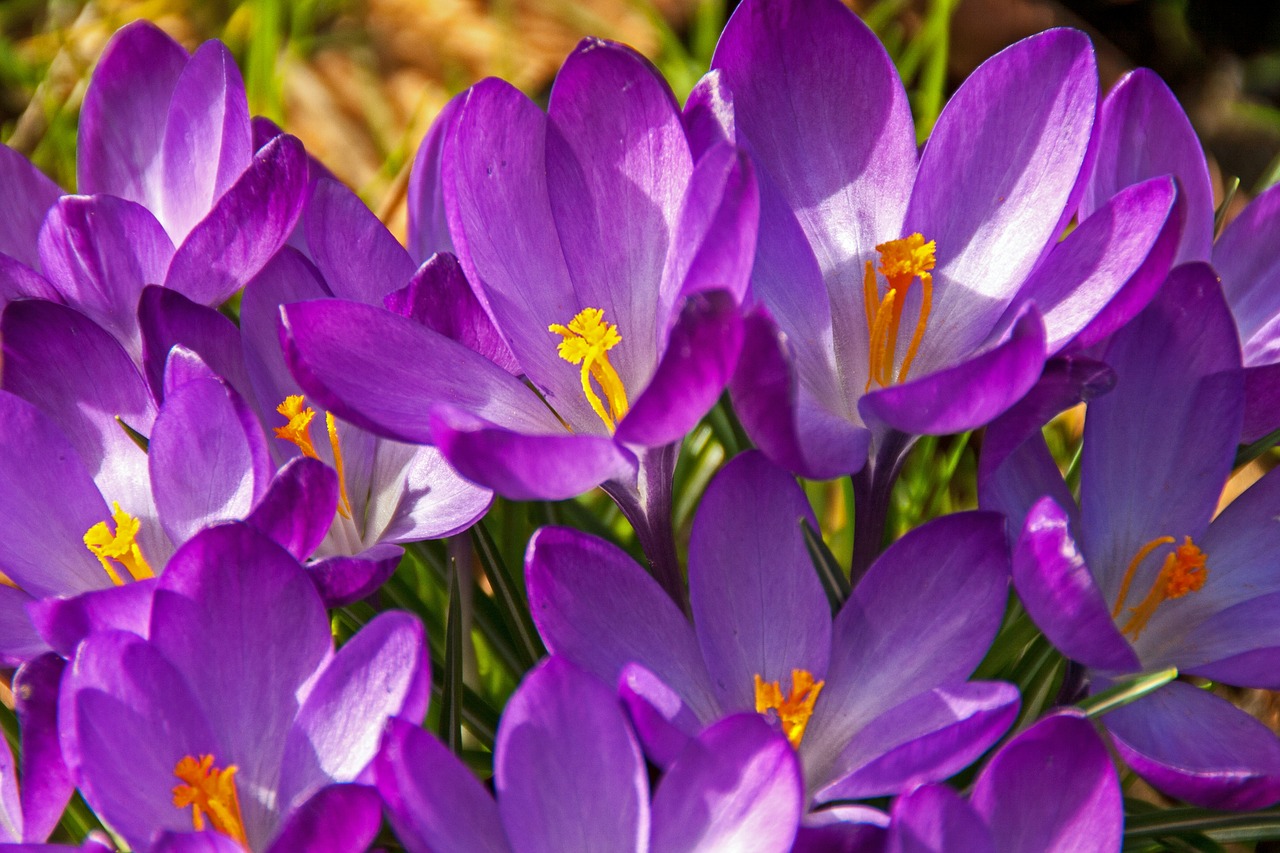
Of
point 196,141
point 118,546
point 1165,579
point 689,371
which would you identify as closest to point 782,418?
point 689,371

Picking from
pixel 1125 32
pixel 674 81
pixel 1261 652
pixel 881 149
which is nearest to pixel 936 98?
pixel 674 81

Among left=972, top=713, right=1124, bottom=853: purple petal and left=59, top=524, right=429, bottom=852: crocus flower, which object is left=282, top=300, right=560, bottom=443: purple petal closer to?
left=59, top=524, right=429, bottom=852: crocus flower

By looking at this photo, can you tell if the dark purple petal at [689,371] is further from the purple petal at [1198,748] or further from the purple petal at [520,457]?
the purple petal at [1198,748]

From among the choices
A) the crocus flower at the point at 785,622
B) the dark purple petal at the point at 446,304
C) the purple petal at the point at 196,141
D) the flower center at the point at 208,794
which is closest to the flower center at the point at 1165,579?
the crocus flower at the point at 785,622

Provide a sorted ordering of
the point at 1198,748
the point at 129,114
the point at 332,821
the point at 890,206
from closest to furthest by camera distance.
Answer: the point at 332,821
the point at 1198,748
the point at 890,206
the point at 129,114

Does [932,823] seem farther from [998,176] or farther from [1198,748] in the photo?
[998,176]
